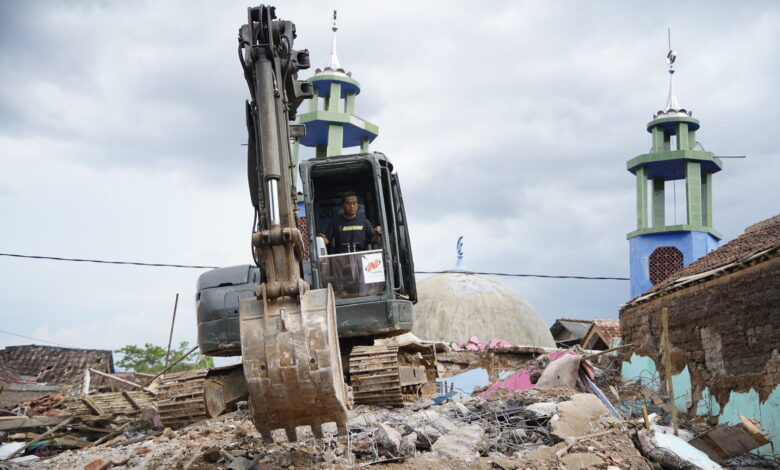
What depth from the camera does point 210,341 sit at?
936 centimetres

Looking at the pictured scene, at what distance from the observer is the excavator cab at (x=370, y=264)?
8703mm

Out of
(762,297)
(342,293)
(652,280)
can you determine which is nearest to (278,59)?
(342,293)

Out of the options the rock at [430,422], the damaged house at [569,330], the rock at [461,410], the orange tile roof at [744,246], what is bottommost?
the damaged house at [569,330]

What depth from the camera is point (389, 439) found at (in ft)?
23.3

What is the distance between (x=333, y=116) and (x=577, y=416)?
768 inches

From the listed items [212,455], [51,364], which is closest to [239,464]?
[212,455]

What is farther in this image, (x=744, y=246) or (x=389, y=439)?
(x=744, y=246)

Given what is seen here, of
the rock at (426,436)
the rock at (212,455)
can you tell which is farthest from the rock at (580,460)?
the rock at (212,455)

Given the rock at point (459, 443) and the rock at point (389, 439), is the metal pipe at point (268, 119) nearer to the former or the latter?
A: the rock at point (389, 439)

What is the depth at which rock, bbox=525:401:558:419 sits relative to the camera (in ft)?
26.2

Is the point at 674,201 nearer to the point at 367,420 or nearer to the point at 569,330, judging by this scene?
the point at 569,330

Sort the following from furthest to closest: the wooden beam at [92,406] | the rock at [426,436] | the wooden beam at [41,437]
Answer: the wooden beam at [92,406] → the wooden beam at [41,437] → the rock at [426,436]

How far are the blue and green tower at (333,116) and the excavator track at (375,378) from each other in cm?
1728

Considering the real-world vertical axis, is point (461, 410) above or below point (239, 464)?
below
